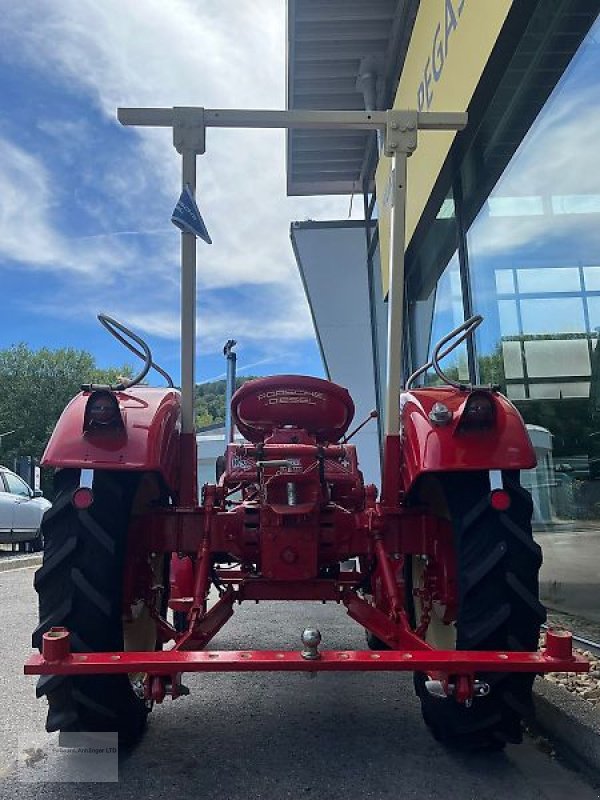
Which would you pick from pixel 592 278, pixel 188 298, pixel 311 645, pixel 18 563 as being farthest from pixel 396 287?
pixel 18 563

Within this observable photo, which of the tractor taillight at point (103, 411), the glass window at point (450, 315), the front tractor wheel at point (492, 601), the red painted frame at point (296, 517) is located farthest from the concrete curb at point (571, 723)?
the glass window at point (450, 315)

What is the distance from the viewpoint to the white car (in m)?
14.0

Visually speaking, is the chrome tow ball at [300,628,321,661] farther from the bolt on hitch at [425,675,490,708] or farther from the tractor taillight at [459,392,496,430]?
the tractor taillight at [459,392,496,430]

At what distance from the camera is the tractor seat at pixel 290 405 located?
3848mm

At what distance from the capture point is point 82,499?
2.81 metres

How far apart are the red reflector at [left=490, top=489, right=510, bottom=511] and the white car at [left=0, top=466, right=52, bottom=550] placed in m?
12.5

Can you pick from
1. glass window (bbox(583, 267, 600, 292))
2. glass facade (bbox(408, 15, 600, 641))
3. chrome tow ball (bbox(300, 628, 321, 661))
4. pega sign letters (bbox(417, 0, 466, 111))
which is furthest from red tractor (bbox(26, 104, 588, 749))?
pega sign letters (bbox(417, 0, 466, 111))

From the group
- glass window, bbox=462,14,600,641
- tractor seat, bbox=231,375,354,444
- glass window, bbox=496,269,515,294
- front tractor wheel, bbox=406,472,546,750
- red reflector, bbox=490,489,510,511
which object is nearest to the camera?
front tractor wheel, bbox=406,472,546,750

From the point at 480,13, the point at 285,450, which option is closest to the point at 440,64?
the point at 480,13

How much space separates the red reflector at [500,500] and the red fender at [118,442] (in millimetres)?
1325

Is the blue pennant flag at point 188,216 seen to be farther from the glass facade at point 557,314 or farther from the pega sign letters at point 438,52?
the pega sign letters at point 438,52

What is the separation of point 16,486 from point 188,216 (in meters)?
13.7

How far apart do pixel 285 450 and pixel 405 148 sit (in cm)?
141

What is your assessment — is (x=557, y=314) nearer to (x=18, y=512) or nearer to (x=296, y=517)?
(x=296, y=517)
